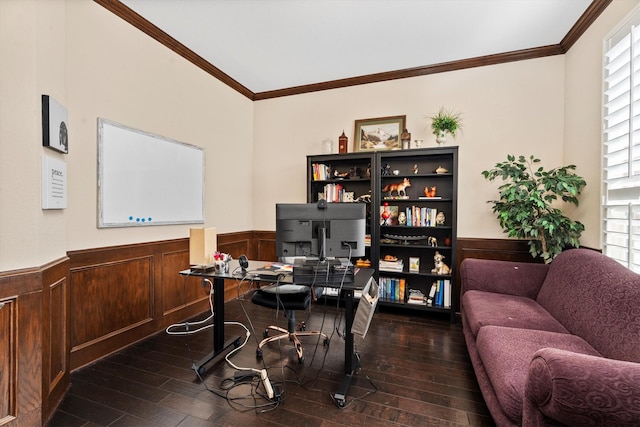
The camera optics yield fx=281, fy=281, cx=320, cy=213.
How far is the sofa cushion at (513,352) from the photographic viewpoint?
49.1 inches

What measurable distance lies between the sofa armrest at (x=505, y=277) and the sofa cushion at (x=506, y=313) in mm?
92

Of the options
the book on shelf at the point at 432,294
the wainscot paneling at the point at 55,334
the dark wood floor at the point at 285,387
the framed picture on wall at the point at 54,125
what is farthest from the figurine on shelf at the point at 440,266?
the framed picture on wall at the point at 54,125

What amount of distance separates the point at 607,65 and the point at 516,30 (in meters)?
0.90

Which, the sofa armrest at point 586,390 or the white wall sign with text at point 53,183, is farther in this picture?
the white wall sign with text at point 53,183

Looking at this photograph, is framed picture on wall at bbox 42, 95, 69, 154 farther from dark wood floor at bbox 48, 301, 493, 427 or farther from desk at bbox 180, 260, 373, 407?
dark wood floor at bbox 48, 301, 493, 427

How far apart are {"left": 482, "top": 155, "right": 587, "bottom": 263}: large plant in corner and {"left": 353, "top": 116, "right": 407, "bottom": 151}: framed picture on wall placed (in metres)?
1.22

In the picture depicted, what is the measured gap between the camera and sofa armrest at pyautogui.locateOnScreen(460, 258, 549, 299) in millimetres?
2469

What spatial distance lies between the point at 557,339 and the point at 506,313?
421mm

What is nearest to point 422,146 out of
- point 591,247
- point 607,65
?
point 607,65

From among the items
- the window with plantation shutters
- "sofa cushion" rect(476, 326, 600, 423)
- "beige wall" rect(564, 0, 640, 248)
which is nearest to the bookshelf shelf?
"beige wall" rect(564, 0, 640, 248)

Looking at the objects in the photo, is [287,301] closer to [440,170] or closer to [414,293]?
[414,293]

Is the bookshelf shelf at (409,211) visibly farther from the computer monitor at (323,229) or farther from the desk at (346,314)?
the computer monitor at (323,229)

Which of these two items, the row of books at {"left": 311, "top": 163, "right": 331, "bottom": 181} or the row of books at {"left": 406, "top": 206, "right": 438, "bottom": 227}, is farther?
the row of books at {"left": 311, "top": 163, "right": 331, "bottom": 181}

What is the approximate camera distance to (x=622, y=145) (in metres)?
1.99
